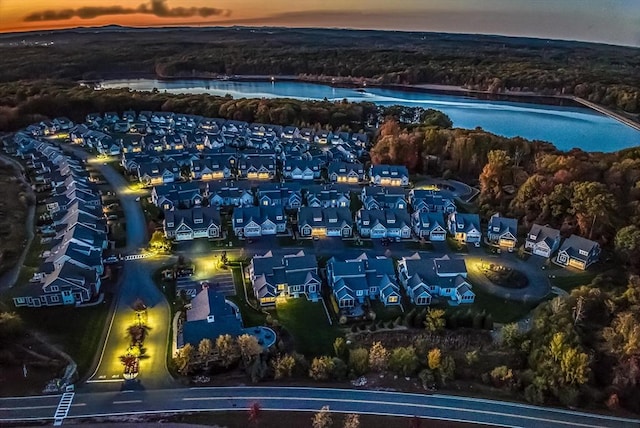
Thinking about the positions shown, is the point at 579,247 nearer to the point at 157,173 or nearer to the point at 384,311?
the point at 384,311

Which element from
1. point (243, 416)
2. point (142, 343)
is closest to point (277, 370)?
point (243, 416)

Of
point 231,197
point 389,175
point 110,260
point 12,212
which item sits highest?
point 389,175

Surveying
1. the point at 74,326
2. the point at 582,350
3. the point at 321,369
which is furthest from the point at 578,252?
the point at 74,326

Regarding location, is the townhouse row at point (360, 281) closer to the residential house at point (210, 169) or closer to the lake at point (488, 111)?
the residential house at point (210, 169)

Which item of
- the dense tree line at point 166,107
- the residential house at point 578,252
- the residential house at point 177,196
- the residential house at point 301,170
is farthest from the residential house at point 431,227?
the dense tree line at point 166,107

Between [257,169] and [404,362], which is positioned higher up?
[257,169]
